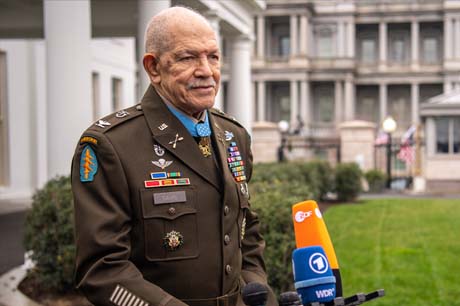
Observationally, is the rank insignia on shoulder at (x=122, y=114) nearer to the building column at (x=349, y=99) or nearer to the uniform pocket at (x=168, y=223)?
the uniform pocket at (x=168, y=223)

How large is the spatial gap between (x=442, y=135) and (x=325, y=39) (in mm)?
46679

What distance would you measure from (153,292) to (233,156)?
0.68 metres

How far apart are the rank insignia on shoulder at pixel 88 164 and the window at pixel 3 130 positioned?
1748cm

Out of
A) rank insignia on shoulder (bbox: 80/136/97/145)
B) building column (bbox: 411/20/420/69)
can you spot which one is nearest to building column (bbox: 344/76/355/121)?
building column (bbox: 411/20/420/69)

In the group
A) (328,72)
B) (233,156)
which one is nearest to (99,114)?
(233,156)

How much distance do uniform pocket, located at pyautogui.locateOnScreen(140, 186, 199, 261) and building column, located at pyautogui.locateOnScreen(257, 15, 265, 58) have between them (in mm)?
67488

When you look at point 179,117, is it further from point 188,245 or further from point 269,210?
point 269,210

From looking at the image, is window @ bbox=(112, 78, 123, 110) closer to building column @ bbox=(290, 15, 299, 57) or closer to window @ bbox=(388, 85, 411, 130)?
building column @ bbox=(290, 15, 299, 57)

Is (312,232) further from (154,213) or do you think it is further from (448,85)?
(448,85)

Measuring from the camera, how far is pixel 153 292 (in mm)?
2432

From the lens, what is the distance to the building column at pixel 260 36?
69.8 meters

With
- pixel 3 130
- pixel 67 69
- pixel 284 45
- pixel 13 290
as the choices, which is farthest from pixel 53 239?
pixel 284 45

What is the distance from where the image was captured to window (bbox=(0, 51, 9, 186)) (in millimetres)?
19078

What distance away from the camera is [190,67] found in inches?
102
